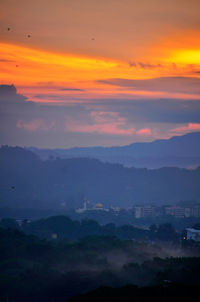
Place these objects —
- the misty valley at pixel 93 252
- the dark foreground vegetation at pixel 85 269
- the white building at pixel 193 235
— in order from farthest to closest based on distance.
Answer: the white building at pixel 193 235 → the misty valley at pixel 93 252 → the dark foreground vegetation at pixel 85 269

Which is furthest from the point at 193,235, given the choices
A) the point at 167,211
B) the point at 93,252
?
the point at 167,211

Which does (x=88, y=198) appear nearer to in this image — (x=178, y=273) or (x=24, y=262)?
(x=24, y=262)

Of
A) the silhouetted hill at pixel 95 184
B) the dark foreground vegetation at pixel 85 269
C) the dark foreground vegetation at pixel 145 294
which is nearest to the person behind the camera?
the dark foreground vegetation at pixel 145 294

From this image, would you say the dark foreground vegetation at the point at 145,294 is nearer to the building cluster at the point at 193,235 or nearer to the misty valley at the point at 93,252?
the misty valley at the point at 93,252

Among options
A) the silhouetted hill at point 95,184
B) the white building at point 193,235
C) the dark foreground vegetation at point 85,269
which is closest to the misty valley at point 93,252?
the dark foreground vegetation at point 85,269

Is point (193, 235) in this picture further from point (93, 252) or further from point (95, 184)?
point (95, 184)

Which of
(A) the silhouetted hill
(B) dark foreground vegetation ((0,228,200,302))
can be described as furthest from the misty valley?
(A) the silhouetted hill

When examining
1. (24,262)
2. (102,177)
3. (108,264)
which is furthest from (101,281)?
(102,177)
